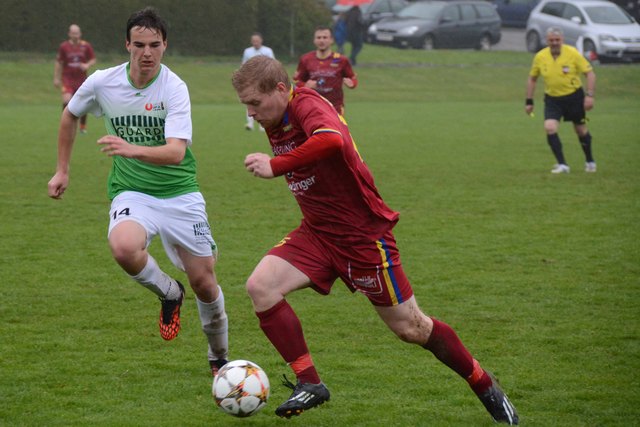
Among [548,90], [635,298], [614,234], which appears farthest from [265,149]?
[635,298]

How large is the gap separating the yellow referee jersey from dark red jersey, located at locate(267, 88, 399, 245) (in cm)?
1066

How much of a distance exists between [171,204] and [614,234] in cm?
604

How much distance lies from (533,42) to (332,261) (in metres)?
34.6

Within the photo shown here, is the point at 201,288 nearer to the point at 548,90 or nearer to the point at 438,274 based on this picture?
the point at 438,274

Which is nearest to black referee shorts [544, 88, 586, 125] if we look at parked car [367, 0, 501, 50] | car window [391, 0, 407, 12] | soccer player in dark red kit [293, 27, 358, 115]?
soccer player in dark red kit [293, 27, 358, 115]

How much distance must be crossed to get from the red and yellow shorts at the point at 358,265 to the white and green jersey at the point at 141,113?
1.05m

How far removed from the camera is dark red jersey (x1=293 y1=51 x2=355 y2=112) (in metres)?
16.1

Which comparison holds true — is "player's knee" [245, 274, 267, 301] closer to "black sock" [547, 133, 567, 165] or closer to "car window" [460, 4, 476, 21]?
"black sock" [547, 133, 567, 165]

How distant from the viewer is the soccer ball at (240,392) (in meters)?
4.96

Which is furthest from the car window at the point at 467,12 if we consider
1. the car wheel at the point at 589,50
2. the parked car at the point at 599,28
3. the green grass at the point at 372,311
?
the green grass at the point at 372,311

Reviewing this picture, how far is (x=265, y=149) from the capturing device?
1823cm

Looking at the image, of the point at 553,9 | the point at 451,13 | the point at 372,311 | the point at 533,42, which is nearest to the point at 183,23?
the point at 451,13

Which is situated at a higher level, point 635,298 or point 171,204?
point 171,204

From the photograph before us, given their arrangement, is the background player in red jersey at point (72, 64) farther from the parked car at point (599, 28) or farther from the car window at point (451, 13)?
the car window at point (451, 13)
